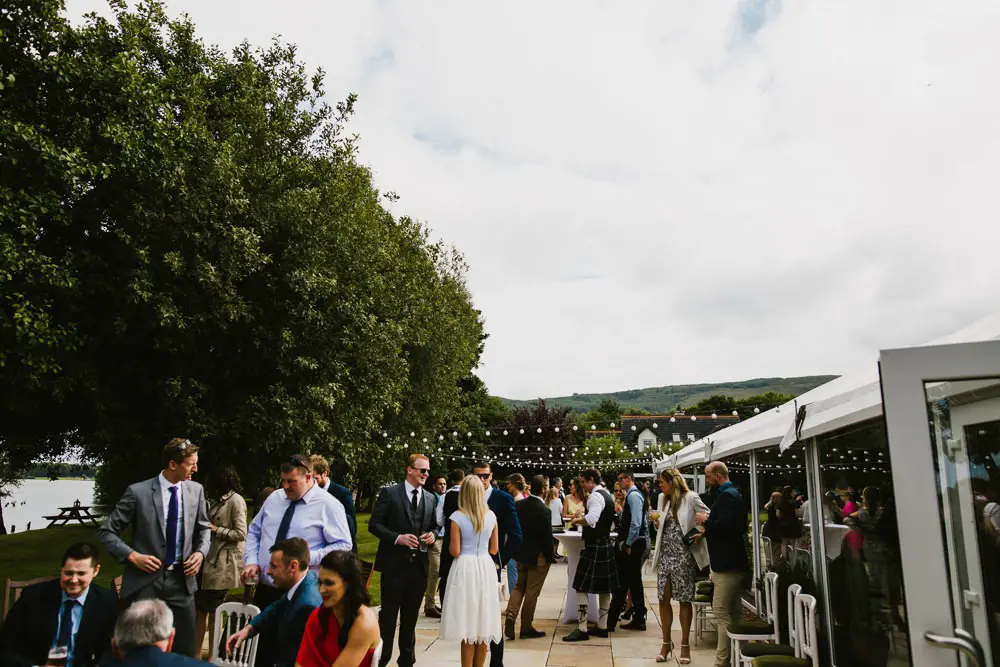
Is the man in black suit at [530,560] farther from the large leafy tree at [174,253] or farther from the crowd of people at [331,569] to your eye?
the large leafy tree at [174,253]

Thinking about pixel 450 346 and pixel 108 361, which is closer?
pixel 108 361

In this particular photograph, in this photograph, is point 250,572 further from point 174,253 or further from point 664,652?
point 174,253

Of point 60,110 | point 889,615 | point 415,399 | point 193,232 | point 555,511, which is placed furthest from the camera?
point 415,399

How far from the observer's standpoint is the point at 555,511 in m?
15.8

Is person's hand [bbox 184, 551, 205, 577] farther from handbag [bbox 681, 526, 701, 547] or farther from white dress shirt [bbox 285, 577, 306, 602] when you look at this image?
handbag [bbox 681, 526, 701, 547]

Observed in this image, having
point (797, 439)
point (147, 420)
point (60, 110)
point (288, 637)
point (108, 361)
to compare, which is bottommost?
point (288, 637)

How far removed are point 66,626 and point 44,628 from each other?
0.10 meters

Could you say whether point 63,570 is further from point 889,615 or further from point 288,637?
point 889,615

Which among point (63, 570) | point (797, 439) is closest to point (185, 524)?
point (63, 570)

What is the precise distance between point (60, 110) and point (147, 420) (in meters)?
4.91

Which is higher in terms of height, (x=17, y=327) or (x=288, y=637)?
(x=17, y=327)

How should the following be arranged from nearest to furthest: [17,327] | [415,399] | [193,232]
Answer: [17,327] < [193,232] < [415,399]

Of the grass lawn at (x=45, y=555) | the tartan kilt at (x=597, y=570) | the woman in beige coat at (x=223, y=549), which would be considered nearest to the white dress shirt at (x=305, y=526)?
the woman in beige coat at (x=223, y=549)

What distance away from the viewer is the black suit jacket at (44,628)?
12.7 feet
